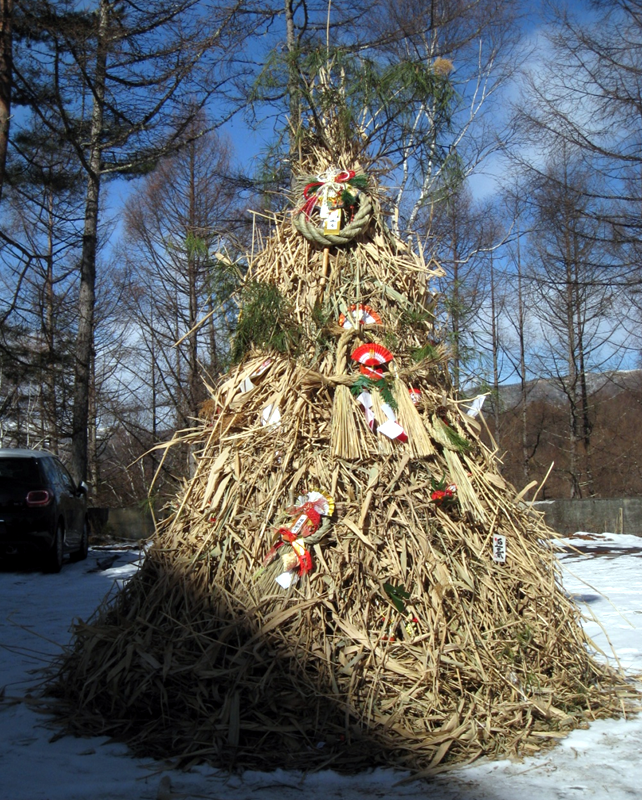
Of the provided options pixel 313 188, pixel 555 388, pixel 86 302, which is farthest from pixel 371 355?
pixel 555 388

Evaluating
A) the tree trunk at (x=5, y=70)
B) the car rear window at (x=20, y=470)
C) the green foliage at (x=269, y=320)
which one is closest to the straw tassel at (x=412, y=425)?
the green foliage at (x=269, y=320)

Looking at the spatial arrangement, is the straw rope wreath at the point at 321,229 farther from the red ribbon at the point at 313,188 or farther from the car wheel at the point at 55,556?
the car wheel at the point at 55,556

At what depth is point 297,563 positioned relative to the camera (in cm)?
333

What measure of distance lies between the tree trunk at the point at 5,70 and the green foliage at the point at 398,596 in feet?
25.1

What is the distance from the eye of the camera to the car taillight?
8.18 m

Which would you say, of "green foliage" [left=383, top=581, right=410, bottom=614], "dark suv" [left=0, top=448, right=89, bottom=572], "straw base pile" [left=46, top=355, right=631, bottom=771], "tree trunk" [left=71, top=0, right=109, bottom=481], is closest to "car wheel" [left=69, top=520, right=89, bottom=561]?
"dark suv" [left=0, top=448, right=89, bottom=572]

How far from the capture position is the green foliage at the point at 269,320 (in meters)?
3.92

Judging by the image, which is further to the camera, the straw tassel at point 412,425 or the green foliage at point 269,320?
the green foliage at point 269,320

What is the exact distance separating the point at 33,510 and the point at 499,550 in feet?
20.0

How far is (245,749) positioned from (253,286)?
233 cm

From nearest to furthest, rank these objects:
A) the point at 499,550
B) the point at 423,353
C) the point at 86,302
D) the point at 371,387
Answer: the point at 499,550 → the point at 371,387 → the point at 423,353 → the point at 86,302

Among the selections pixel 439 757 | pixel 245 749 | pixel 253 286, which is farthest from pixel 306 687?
pixel 253 286

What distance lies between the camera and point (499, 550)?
11.8 ft

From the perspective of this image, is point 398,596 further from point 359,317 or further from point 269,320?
point 269,320
